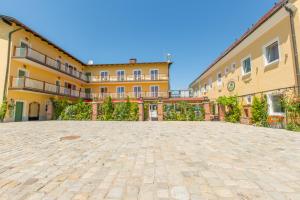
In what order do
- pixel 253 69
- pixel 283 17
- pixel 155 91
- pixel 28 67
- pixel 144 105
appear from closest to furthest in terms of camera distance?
pixel 283 17, pixel 253 69, pixel 144 105, pixel 28 67, pixel 155 91

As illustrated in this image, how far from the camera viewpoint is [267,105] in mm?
Answer: 11086

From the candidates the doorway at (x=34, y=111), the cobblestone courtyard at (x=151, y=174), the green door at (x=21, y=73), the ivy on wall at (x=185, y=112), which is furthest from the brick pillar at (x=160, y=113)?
the doorway at (x=34, y=111)

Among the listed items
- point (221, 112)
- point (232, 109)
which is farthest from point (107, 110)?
point (232, 109)

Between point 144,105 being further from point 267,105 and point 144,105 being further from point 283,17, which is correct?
point 283,17

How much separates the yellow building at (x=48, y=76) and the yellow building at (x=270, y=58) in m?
13.7

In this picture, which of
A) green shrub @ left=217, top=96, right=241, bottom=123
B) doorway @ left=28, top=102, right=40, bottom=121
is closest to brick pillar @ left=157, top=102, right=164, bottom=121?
green shrub @ left=217, top=96, right=241, bottom=123

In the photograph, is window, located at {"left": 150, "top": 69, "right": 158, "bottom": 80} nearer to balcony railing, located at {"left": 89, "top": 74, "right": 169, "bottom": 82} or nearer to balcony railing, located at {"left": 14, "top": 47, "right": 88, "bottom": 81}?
balcony railing, located at {"left": 89, "top": 74, "right": 169, "bottom": 82}

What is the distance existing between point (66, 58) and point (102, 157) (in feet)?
87.3

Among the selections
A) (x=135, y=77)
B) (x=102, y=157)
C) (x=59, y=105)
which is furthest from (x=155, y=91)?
(x=102, y=157)

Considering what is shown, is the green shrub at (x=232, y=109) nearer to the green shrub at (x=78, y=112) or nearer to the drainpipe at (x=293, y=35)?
the drainpipe at (x=293, y=35)

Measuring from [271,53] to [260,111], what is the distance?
4254 millimetres

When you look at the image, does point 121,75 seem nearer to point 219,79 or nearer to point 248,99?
point 219,79

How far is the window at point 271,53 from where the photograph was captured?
11052mm

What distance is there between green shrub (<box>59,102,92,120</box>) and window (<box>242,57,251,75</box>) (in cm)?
1630
